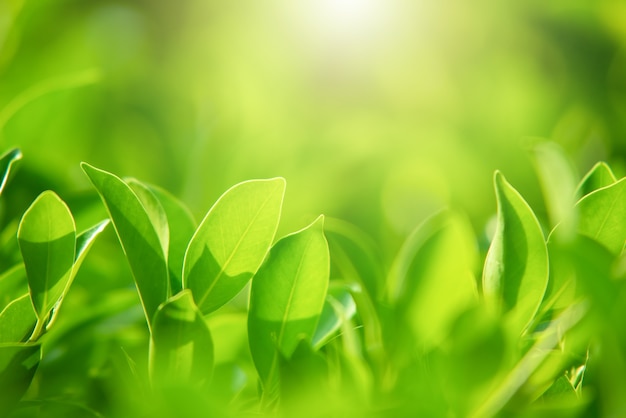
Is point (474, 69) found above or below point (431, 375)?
above

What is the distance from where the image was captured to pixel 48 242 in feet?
1.17

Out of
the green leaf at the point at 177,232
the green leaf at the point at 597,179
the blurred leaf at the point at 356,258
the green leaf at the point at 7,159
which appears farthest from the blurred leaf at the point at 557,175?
the green leaf at the point at 7,159

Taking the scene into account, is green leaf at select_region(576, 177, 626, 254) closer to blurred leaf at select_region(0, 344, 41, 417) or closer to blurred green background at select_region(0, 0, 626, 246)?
blurred green background at select_region(0, 0, 626, 246)

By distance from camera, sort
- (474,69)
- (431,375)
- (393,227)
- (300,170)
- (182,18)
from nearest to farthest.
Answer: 1. (431,375)
2. (393,227)
3. (300,170)
4. (474,69)
5. (182,18)

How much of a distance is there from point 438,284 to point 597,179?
14 centimetres

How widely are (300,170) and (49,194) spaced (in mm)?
416

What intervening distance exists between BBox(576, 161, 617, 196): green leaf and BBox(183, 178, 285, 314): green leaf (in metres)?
0.19

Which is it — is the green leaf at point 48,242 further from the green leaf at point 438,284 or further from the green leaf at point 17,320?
the green leaf at point 438,284

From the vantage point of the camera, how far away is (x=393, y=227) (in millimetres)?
640

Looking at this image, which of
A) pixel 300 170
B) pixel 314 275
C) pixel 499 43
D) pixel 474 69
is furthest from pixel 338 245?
pixel 499 43

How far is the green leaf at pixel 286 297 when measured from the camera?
0.35m

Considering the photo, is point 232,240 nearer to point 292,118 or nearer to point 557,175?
point 557,175

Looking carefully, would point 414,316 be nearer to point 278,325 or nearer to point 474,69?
point 278,325

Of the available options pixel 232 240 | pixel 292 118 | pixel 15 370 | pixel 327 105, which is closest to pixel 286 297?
pixel 232 240
